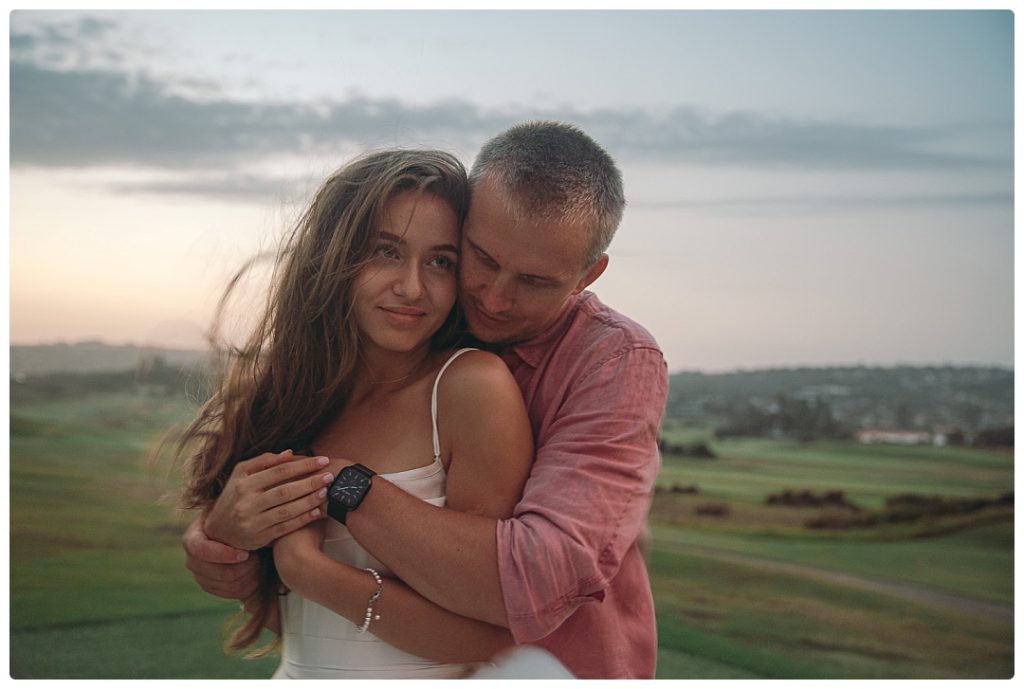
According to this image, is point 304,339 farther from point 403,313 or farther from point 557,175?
point 557,175

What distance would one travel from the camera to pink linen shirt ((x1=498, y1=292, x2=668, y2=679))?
1508mm

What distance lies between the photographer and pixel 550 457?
157cm

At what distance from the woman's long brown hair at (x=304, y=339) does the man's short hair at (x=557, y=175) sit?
0.35 feet

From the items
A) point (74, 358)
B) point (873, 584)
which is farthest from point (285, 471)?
point (873, 584)

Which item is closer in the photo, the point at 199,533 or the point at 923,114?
the point at 199,533

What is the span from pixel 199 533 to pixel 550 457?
65cm

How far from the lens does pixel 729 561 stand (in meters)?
5.30

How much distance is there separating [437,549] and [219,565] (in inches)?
17.0

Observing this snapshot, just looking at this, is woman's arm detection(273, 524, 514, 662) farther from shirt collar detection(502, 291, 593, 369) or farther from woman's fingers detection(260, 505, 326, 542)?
shirt collar detection(502, 291, 593, 369)

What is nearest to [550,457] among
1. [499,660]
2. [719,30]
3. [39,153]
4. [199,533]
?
[499,660]

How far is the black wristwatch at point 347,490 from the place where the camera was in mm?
1568

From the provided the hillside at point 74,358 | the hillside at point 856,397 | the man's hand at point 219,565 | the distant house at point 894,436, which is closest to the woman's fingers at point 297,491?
the man's hand at point 219,565

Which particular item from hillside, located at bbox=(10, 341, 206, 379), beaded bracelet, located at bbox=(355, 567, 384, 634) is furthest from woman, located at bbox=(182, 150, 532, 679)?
hillside, located at bbox=(10, 341, 206, 379)

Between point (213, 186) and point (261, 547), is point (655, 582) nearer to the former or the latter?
point (213, 186)
